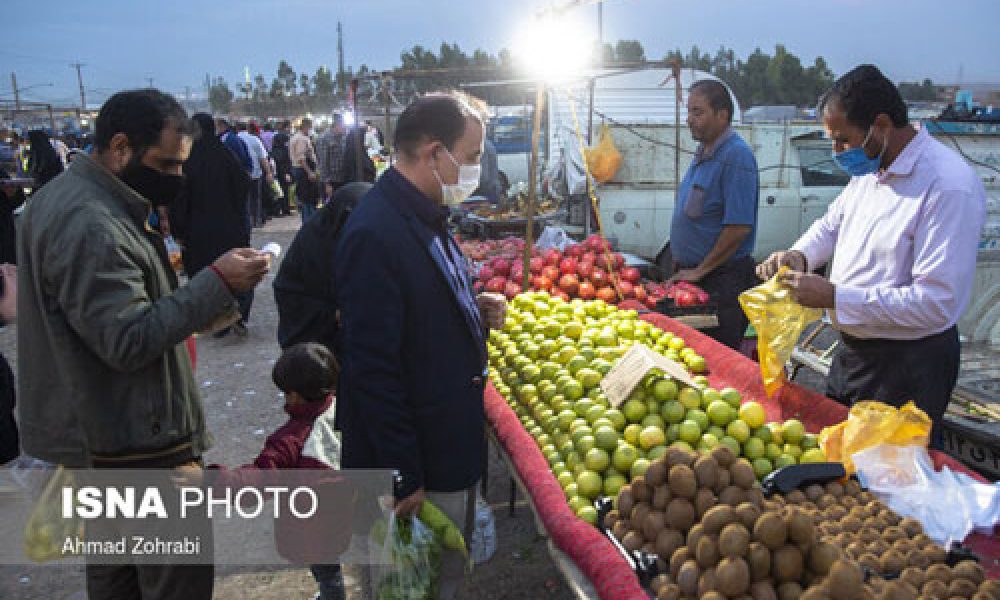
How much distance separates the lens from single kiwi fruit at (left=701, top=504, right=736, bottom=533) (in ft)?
6.09

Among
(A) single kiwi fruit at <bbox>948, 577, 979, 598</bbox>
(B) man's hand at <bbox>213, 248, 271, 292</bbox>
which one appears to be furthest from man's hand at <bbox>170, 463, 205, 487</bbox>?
(A) single kiwi fruit at <bbox>948, 577, 979, 598</bbox>

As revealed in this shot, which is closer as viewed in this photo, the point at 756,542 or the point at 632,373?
the point at 756,542

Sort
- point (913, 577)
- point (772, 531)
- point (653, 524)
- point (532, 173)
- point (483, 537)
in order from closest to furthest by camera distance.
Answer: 1. point (772, 531)
2. point (913, 577)
3. point (653, 524)
4. point (483, 537)
5. point (532, 173)

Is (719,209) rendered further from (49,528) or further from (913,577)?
(49,528)

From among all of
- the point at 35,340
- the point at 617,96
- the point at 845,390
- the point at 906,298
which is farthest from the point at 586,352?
the point at 617,96

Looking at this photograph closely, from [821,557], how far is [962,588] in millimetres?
416

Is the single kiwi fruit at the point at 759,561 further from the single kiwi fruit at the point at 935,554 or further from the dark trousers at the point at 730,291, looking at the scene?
the dark trousers at the point at 730,291

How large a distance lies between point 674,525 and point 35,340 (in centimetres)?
207

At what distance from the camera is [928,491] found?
2418 mm

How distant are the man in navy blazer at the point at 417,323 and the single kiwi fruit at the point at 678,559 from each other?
792mm

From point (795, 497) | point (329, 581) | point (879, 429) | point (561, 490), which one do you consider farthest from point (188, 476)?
point (879, 429)

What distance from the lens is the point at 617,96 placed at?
1170 centimetres

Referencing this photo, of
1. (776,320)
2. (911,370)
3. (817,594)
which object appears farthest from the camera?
(776,320)

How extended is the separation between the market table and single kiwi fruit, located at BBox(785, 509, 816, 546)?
0.47m
